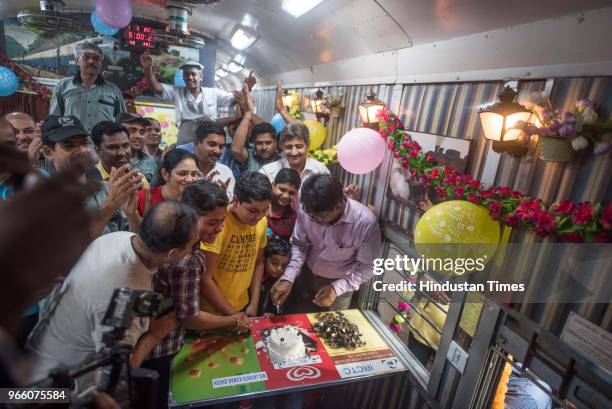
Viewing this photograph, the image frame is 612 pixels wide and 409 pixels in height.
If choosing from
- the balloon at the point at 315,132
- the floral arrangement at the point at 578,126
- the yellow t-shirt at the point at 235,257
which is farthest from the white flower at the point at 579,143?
the balloon at the point at 315,132

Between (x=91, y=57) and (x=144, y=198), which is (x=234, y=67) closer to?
(x=91, y=57)

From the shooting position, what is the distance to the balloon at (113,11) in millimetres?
5172

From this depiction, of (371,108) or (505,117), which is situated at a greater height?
(371,108)

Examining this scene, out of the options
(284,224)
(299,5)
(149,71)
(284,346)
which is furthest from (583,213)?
(149,71)

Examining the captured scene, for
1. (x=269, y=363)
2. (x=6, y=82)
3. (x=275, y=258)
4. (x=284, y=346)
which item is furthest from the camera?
(x=6, y=82)

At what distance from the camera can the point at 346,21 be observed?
176 inches

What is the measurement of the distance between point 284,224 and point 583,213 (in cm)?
277

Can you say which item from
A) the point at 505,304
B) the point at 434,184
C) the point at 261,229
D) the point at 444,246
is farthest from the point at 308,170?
the point at 505,304

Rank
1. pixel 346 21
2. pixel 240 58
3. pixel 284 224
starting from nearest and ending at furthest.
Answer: pixel 284 224 < pixel 346 21 < pixel 240 58

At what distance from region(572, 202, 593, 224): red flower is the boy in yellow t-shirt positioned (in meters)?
2.04

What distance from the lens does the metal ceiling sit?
245 centimetres

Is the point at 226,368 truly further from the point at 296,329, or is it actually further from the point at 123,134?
the point at 123,134

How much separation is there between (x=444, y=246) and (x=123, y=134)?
321 cm

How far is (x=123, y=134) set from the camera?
11.2ft
